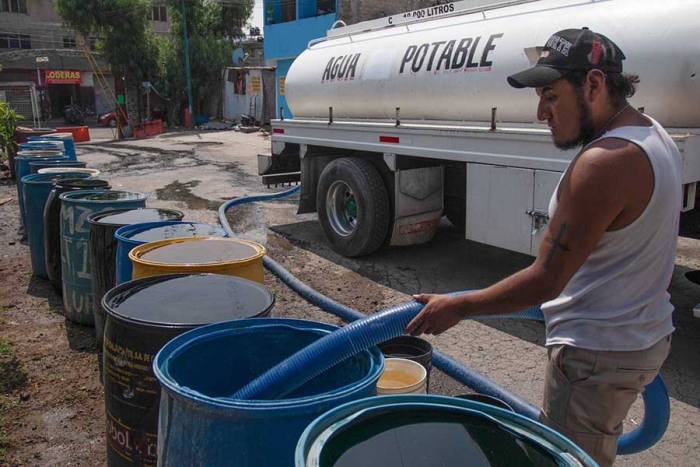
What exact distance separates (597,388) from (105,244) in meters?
2.99

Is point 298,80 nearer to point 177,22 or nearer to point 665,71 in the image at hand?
point 665,71

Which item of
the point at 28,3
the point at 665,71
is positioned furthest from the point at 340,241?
the point at 28,3

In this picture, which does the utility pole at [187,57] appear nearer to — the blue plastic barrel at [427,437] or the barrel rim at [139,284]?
the barrel rim at [139,284]

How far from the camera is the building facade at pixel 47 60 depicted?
40.5m

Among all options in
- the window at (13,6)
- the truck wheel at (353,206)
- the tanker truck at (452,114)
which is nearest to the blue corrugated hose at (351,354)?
the tanker truck at (452,114)

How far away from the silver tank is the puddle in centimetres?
251

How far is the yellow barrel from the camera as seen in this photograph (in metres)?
2.69

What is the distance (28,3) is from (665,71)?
1901 inches

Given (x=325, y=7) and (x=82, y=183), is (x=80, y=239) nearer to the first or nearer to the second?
(x=82, y=183)

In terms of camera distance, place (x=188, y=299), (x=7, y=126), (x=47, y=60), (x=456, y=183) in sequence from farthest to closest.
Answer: (x=47, y=60), (x=7, y=126), (x=456, y=183), (x=188, y=299)

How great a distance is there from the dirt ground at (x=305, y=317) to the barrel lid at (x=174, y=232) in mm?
1129

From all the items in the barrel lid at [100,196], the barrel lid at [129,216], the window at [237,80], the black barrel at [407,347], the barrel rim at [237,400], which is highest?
the window at [237,80]

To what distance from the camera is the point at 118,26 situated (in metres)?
28.5

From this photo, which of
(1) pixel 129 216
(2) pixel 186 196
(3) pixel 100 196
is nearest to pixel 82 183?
(3) pixel 100 196
